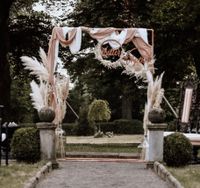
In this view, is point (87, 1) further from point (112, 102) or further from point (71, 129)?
point (112, 102)

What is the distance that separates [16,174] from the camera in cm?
1262

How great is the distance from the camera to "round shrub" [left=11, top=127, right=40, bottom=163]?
Answer: 614 inches

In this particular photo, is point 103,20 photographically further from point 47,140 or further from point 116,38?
point 47,140

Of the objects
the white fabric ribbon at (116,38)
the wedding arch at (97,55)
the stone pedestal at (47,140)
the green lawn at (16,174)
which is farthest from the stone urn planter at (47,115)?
the white fabric ribbon at (116,38)

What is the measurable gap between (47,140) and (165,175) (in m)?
4.05

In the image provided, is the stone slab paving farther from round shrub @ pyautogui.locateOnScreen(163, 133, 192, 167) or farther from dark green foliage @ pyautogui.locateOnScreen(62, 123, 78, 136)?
round shrub @ pyautogui.locateOnScreen(163, 133, 192, 167)

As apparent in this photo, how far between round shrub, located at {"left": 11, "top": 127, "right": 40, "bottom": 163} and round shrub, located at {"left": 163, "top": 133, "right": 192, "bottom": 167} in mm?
3213

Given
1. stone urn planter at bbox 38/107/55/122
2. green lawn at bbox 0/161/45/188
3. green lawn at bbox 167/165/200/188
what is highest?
stone urn planter at bbox 38/107/55/122

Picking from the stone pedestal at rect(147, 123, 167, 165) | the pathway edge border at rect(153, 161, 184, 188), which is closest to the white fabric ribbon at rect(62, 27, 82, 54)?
the stone pedestal at rect(147, 123, 167, 165)

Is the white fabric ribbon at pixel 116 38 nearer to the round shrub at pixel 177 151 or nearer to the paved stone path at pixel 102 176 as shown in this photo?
the paved stone path at pixel 102 176

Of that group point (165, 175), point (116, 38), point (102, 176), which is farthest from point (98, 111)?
point (165, 175)

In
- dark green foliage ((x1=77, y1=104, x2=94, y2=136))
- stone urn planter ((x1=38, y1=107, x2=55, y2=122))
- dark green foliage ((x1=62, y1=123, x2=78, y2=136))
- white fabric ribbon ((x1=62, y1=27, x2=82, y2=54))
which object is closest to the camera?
stone urn planter ((x1=38, y1=107, x2=55, y2=122))

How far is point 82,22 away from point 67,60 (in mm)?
3163

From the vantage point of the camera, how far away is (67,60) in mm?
31422
